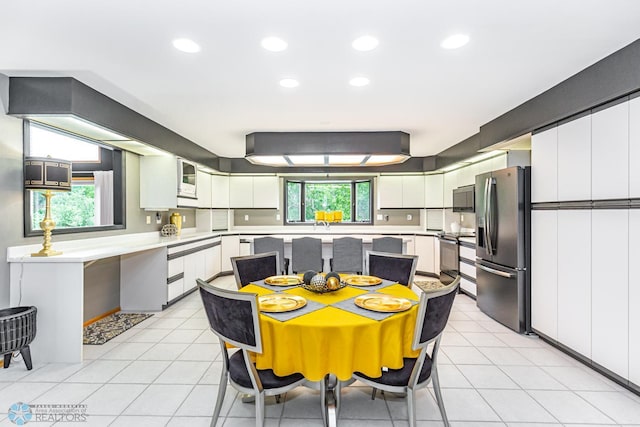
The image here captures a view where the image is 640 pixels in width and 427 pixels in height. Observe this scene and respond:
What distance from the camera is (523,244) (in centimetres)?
354

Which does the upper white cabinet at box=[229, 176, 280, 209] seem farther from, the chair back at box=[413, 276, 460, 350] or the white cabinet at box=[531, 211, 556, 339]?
the chair back at box=[413, 276, 460, 350]

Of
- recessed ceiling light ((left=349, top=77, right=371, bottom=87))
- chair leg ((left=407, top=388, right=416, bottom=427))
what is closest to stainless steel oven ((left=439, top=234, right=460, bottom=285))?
recessed ceiling light ((left=349, top=77, right=371, bottom=87))

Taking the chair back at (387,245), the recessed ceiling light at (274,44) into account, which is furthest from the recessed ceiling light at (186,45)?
the chair back at (387,245)

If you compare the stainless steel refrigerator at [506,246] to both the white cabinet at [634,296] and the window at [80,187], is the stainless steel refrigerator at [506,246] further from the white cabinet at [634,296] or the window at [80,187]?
the window at [80,187]

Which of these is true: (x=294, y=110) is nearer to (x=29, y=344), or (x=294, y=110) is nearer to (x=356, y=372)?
(x=356, y=372)

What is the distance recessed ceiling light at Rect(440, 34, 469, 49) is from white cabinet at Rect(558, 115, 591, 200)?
4.46 feet

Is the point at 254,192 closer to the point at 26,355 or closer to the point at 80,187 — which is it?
the point at 80,187

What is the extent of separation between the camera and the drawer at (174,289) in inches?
175

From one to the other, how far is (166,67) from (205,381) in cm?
246

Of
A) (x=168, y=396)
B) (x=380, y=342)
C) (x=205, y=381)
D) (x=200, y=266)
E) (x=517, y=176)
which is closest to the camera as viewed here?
(x=380, y=342)

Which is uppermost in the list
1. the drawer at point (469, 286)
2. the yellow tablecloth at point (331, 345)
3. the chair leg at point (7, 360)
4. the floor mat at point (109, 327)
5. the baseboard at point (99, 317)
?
the yellow tablecloth at point (331, 345)

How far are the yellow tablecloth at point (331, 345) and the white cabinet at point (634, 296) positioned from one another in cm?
176

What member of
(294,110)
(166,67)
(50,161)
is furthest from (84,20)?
(294,110)

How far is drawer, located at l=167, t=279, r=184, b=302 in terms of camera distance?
4.44 m
